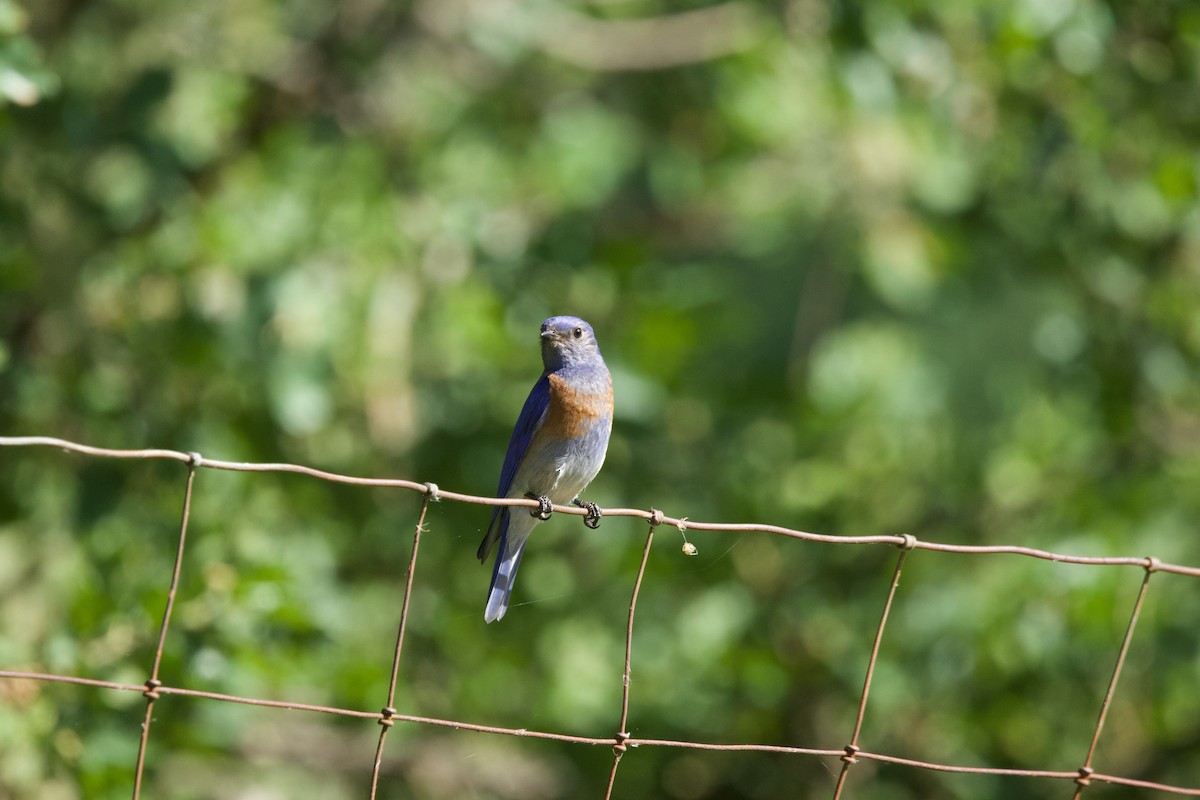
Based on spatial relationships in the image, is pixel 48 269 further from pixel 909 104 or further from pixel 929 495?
pixel 929 495

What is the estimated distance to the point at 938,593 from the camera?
5.12 metres

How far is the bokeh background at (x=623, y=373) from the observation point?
14.3ft

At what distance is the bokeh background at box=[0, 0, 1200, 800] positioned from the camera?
14.3ft

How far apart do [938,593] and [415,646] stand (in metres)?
2.04

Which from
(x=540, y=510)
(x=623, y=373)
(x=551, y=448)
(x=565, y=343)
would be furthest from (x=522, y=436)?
(x=623, y=373)

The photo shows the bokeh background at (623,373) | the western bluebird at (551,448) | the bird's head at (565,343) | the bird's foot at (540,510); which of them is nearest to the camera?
the bird's foot at (540,510)

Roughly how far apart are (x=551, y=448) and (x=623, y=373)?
3.60ft

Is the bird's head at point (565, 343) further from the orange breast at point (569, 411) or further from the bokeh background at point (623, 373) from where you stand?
the bokeh background at point (623, 373)

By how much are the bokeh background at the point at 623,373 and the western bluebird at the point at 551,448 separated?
22.3 inches

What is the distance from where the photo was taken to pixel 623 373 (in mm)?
4918

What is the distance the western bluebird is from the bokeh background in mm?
567

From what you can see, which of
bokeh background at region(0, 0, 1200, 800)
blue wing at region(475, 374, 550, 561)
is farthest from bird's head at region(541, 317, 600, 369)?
bokeh background at region(0, 0, 1200, 800)

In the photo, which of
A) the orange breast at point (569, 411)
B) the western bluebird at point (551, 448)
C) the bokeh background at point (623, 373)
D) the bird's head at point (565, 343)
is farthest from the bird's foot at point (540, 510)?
the bokeh background at point (623, 373)

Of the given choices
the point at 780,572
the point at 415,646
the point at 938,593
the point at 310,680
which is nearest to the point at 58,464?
the point at 310,680
